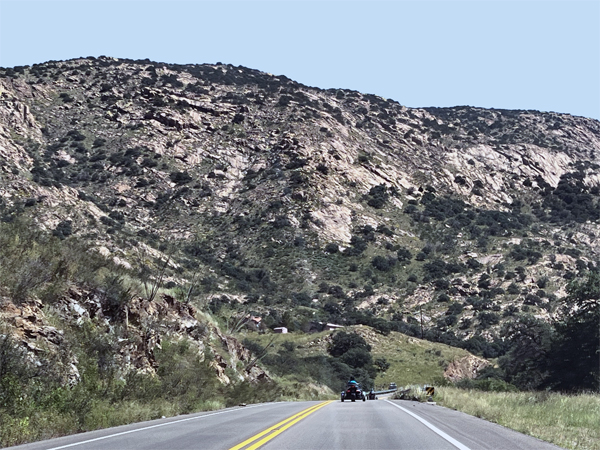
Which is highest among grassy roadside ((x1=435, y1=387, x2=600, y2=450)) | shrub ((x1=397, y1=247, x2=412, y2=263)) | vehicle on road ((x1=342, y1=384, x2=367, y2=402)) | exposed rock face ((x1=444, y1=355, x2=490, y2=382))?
shrub ((x1=397, y1=247, x2=412, y2=263))

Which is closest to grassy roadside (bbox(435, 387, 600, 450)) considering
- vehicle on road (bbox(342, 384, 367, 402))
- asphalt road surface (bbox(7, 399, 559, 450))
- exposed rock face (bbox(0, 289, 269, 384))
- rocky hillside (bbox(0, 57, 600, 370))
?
asphalt road surface (bbox(7, 399, 559, 450))

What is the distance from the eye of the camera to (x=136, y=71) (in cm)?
11812

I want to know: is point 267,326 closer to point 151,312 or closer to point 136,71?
point 151,312

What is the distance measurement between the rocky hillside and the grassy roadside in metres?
19.0

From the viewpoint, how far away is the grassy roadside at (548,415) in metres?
11.7

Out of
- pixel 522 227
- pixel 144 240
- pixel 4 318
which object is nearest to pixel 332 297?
pixel 144 240

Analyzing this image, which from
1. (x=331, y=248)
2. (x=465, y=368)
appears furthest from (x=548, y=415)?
(x=331, y=248)

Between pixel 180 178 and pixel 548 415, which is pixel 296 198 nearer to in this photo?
pixel 180 178

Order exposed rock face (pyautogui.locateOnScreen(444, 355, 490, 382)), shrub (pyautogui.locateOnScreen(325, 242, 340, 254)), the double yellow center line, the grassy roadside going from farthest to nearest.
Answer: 1. shrub (pyautogui.locateOnScreen(325, 242, 340, 254))
2. exposed rock face (pyautogui.locateOnScreen(444, 355, 490, 382))
3. the grassy roadside
4. the double yellow center line

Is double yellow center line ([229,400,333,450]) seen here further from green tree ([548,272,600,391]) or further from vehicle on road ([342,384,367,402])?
green tree ([548,272,600,391])

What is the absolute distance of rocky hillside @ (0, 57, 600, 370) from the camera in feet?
211

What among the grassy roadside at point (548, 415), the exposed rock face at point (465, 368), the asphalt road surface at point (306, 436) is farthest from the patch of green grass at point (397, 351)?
the asphalt road surface at point (306, 436)

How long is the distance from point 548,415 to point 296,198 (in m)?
64.4

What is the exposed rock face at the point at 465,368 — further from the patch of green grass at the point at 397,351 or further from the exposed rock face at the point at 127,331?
the exposed rock face at the point at 127,331
